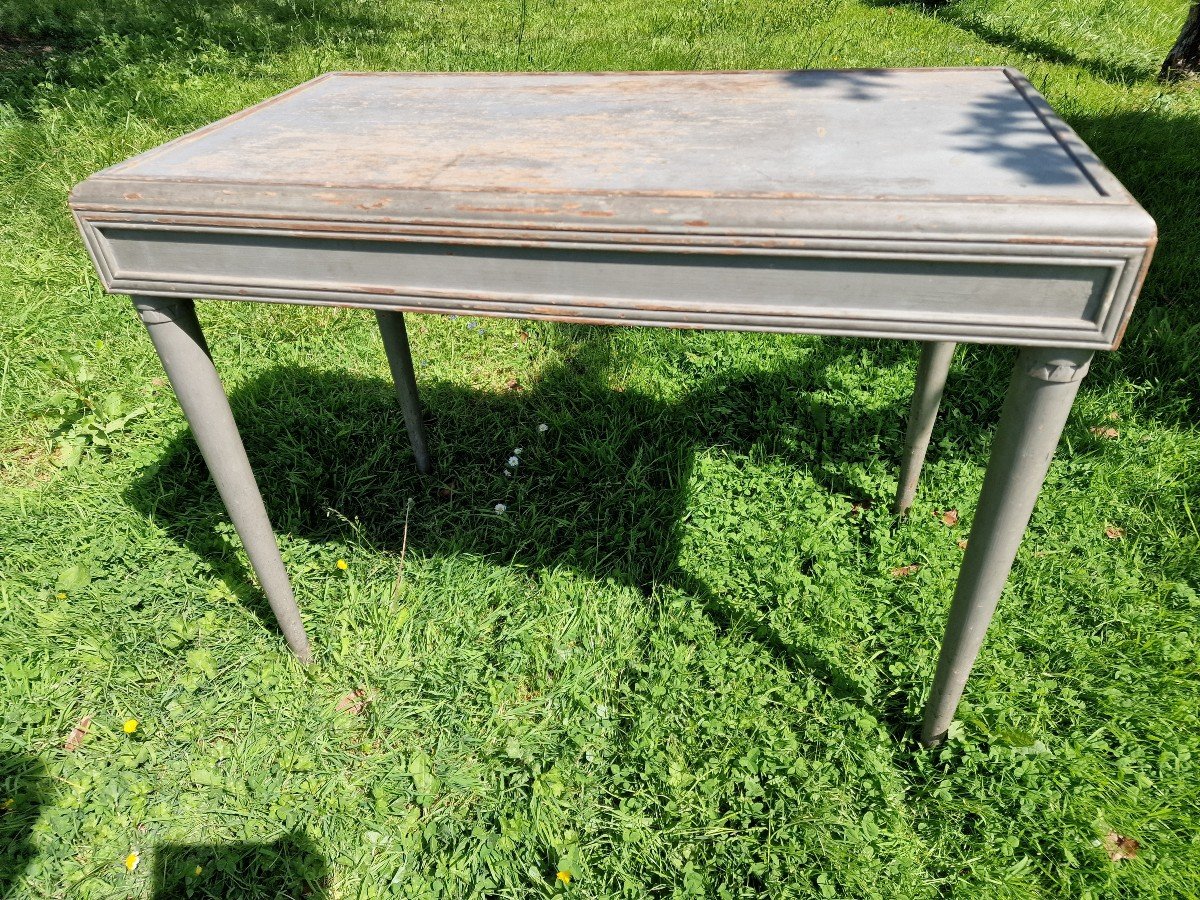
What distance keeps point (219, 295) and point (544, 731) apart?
127cm

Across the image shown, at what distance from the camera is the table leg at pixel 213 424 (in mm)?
1553

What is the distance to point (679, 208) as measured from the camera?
1.16 m

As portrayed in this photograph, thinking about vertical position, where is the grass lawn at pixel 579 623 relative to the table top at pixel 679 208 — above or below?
below

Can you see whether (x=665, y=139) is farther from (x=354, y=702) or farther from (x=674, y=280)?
(x=354, y=702)

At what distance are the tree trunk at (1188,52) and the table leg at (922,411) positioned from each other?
4724mm

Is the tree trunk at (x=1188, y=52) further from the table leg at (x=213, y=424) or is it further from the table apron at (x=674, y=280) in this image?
the table leg at (x=213, y=424)

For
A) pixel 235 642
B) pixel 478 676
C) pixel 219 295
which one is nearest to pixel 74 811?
pixel 235 642

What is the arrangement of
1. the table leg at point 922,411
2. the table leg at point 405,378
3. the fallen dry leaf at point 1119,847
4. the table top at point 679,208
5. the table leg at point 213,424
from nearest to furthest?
the table top at point 679,208
the table leg at point 213,424
the fallen dry leaf at point 1119,847
the table leg at point 922,411
the table leg at point 405,378

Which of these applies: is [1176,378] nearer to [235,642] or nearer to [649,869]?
[649,869]

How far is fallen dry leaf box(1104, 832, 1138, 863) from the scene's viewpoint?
168 centimetres

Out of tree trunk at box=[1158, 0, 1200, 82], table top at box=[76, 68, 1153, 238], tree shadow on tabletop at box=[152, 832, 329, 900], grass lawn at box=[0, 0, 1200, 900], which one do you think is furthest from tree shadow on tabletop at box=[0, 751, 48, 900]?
tree trunk at box=[1158, 0, 1200, 82]

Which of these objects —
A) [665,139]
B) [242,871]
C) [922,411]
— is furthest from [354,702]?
[922,411]

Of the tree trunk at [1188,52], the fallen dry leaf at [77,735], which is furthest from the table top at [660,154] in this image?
the tree trunk at [1188,52]

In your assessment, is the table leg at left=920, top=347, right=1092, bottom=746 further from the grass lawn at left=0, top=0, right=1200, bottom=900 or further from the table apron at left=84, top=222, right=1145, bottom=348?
the grass lawn at left=0, top=0, right=1200, bottom=900
